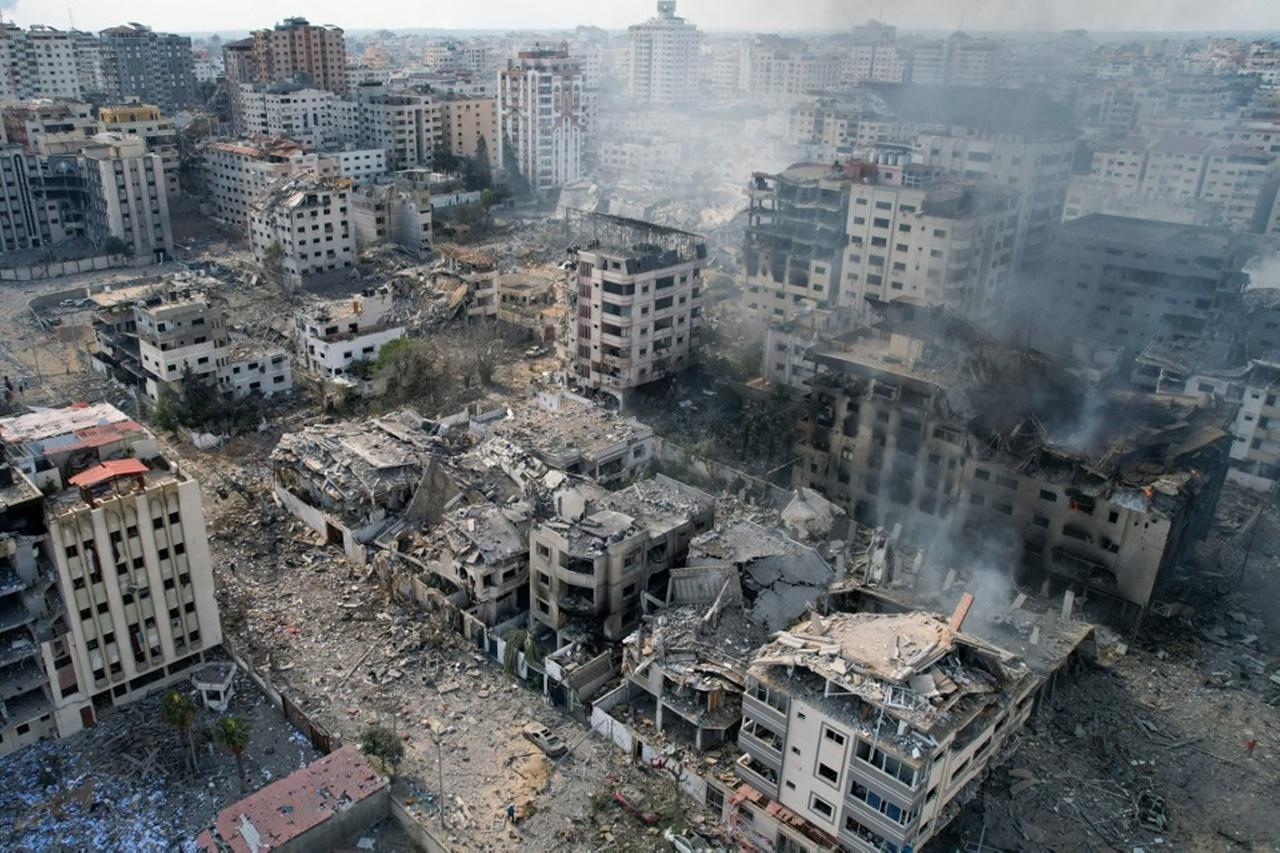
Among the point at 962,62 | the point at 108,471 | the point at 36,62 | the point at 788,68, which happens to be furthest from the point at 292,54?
the point at 108,471

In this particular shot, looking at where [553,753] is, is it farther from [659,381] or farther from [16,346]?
[16,346]

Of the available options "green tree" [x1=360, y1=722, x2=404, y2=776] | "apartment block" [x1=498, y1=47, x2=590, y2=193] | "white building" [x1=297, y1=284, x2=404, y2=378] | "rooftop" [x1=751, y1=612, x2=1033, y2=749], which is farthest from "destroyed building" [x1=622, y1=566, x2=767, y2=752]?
"apartment block" [x1=498, y1=47, x2=590, y2=193]

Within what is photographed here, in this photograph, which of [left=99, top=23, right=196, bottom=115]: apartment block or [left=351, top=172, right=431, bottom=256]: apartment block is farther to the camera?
[left=99, top=23, right=196, bottom=115]: apartment block

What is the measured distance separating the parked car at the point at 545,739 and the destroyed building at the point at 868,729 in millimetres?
2994

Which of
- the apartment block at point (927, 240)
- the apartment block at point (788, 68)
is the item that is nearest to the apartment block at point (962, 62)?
the apartment block at point (788, 68)

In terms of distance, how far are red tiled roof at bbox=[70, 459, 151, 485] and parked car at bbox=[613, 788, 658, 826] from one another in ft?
29.4

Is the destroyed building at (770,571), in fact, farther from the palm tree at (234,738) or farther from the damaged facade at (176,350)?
the damaged facade at (176,350)

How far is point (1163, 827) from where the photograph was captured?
14102mm

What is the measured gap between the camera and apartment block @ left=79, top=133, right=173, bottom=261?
134 feet

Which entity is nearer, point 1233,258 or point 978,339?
point 978,339

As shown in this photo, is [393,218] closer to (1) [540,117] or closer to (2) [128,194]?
(2) [128,194]

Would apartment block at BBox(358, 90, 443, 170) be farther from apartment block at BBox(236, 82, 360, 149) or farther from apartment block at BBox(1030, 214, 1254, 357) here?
apartment block at BBox(1030, 214, 1254, 357)

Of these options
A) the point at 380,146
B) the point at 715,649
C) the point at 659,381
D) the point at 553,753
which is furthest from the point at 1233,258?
the point at 380,146

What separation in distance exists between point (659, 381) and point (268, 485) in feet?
36.1
